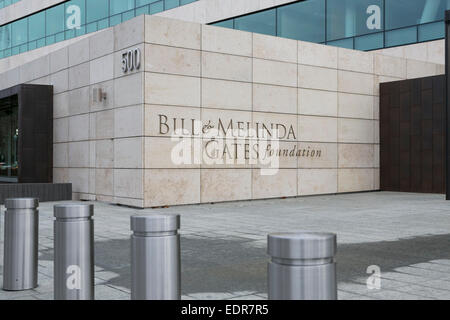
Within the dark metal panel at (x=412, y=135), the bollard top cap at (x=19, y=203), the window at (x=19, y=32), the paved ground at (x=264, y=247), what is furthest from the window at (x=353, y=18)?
the window at (x=19, y=32)

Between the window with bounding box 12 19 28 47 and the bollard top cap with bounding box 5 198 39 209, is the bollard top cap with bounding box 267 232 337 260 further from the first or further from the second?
the window with bounding box 12 19 28 47

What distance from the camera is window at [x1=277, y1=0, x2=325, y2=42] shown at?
78.3 feet

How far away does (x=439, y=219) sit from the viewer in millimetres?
11250

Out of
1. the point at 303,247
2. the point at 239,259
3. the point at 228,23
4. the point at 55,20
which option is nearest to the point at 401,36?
the point at 228,23

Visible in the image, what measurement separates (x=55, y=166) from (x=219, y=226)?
10875mm

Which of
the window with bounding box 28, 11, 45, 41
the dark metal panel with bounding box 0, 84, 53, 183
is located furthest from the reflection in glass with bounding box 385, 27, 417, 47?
the window with bounding box 28, 11, 45, 41

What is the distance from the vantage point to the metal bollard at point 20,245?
533 centimetres

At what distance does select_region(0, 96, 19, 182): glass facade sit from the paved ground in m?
7.45

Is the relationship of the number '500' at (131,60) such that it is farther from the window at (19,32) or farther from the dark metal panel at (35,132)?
the window at (19,32)

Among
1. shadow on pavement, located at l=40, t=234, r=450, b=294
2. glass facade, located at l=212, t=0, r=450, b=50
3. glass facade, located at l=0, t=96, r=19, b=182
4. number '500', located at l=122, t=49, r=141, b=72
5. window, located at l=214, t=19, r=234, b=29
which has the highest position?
window, located at l=214, t=19, r=234, b=29

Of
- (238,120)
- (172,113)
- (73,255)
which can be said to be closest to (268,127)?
(238,120)

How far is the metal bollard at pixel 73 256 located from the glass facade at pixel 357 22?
20024mm

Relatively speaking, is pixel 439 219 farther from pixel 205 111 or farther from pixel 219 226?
pixel 205 111

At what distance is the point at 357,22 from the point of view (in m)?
23.2
